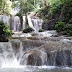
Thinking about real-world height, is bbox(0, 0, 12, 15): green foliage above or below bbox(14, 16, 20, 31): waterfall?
above

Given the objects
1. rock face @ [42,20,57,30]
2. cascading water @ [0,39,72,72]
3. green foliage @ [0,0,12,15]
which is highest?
green foliage @ [0,0,12,15]

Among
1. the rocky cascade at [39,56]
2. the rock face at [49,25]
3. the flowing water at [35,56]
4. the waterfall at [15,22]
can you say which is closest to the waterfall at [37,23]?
the waterfall at [15,22]

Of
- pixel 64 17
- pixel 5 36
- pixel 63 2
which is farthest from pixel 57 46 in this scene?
pixel 63 2

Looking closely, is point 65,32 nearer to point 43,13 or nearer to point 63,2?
point 63,2

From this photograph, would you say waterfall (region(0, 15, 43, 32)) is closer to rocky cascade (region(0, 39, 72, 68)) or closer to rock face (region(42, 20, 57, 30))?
rock face (region(42, 20, 57, 30))

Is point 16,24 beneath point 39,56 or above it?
above

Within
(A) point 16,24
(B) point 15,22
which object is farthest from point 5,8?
(A) point 16,24

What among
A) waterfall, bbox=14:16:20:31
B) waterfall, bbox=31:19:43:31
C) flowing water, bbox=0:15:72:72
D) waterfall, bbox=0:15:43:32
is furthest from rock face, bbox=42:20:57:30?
flowing water, bbox=0:15:72:72

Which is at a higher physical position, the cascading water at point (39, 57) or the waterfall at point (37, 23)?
the waterfall at point (37, 23)

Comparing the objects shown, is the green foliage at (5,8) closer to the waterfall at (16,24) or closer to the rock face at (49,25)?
the waterfall at (16,24)

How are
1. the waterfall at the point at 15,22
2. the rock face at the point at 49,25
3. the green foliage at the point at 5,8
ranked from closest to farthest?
1. the rock face at the point at 49,25
2. the waterfall at the point at 15,22
3. the green foliage at the point at 5,8

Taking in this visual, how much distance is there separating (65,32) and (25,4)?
9.61 meters

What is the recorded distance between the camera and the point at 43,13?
23281 mm

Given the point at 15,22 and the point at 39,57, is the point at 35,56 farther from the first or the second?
the point at 15,22
